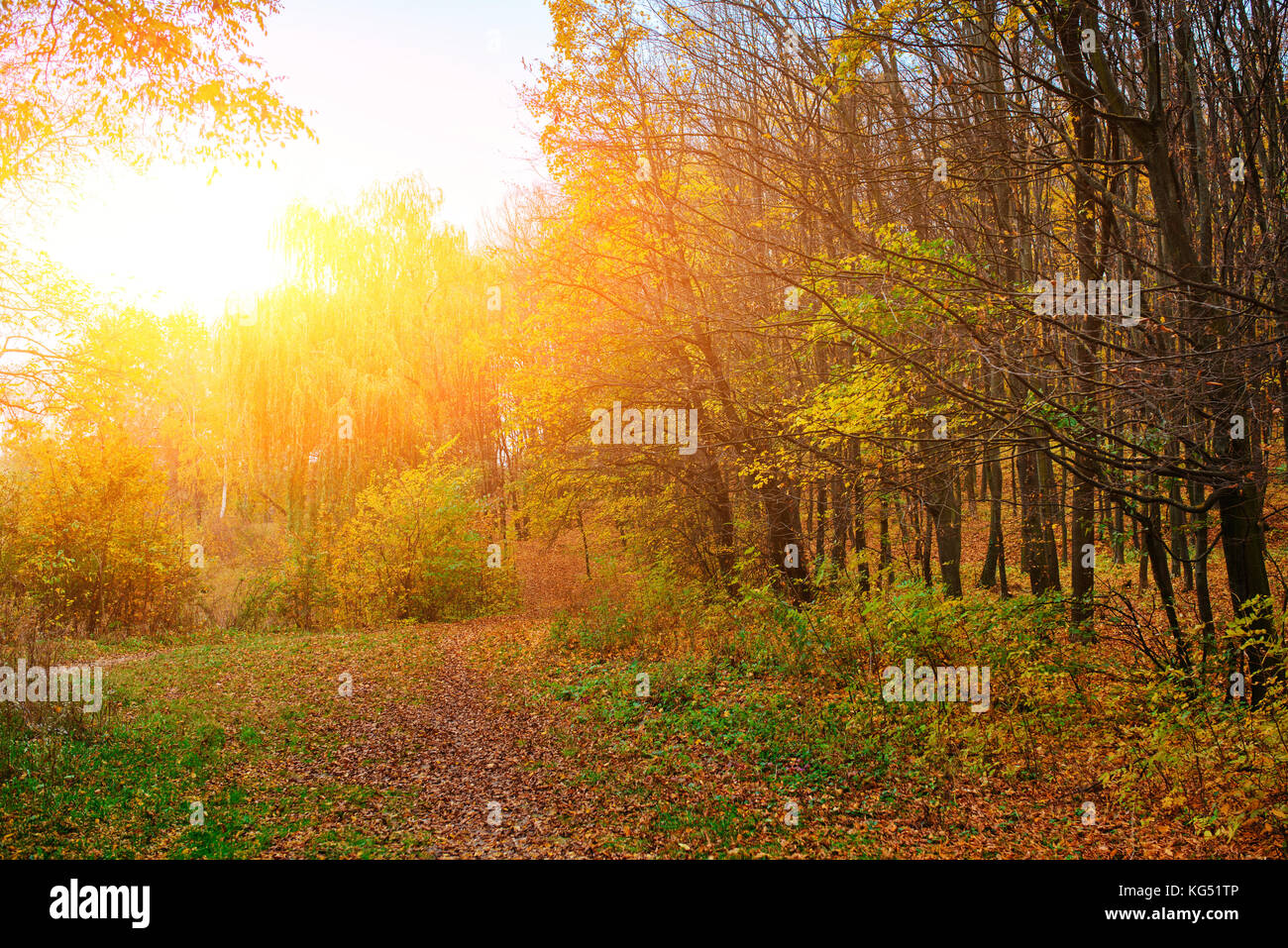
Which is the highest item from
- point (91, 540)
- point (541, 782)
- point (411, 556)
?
point (91, 540)

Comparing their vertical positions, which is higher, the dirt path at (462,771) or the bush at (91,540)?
the bush at (91,540)

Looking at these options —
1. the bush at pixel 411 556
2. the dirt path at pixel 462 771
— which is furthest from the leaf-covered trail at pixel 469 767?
the bush at pixel 411 556

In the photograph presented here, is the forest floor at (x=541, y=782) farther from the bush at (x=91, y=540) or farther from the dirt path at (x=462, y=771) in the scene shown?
the bush at (x=91, y=540)

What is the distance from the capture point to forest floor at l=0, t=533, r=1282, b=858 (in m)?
4.64

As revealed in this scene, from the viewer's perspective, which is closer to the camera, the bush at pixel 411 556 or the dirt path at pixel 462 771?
the dirt path at pixel 462 771

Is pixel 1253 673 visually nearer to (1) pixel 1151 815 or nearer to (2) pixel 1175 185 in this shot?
(1) pixel 1151 815

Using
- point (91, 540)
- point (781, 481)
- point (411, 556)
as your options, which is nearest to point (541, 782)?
point (781, 481)

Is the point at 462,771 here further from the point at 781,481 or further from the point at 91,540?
the point at 91,540

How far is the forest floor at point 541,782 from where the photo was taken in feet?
15.2

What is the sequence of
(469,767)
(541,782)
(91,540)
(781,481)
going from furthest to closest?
(91,540) → (781,481) → (469,767) → (541,782)

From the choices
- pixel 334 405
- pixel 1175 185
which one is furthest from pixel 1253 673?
pixel 334 405

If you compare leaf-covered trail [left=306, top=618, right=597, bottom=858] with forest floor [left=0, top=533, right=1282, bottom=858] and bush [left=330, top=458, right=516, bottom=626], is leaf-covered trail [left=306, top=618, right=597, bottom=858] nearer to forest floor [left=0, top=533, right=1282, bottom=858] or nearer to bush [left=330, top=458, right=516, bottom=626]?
forest floor [left=0, top=533, right=1282, bottom=858]

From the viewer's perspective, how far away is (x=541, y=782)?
6.15 m

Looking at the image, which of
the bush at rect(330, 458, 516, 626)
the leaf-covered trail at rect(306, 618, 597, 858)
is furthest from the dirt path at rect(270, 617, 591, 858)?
the bush at rect(330, 458, 516, 626)
